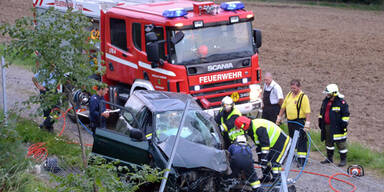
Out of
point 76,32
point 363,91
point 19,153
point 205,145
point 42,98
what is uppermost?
point 76,32

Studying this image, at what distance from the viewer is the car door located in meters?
7.49

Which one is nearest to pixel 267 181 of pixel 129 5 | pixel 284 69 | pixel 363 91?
pixel 129 5

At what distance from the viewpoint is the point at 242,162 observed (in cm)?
744

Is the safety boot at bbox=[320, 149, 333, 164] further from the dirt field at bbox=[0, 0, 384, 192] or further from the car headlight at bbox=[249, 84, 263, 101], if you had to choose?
the car headlight at bbox=[249, 84, 263, 101]

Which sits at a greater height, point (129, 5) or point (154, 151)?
point (129, 5)

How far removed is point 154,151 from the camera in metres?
7.38

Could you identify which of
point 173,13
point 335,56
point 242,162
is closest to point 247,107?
point 173,13

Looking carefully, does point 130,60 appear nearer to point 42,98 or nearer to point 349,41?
point 42,98

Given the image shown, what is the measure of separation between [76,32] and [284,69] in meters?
13.4

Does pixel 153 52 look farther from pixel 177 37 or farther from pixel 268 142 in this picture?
pixel 268 142

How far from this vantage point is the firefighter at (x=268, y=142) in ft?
26.6

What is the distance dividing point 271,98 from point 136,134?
4152 millimetres

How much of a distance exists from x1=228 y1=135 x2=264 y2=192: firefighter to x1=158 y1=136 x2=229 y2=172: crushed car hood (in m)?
0.14

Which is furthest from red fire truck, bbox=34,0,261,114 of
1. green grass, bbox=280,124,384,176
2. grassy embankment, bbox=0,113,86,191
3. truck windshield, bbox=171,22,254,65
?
grassy embankment, bbox=0,113,86,191
